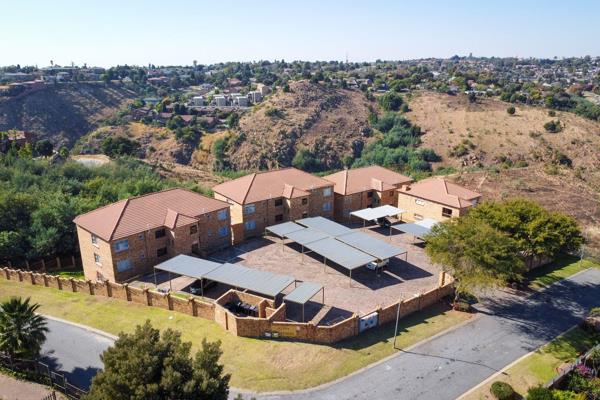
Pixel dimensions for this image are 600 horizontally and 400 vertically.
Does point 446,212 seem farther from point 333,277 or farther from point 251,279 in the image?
point 251,279

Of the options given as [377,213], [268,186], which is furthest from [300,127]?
[377,213]

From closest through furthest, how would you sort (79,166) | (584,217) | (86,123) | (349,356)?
(349,356), (584,217), (79,166), (86,123)

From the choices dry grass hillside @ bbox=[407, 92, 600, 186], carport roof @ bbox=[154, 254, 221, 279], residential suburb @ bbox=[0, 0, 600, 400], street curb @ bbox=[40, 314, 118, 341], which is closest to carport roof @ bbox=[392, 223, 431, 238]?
residential suburb @ bbox=[0, 0, 600, 400]

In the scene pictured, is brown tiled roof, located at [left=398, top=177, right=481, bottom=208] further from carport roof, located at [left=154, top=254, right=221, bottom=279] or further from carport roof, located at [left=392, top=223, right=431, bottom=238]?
carport roof, located at [left=154, top=254, right=221, bottom=279]

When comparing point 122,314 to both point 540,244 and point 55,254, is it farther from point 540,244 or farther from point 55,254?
point 540,244

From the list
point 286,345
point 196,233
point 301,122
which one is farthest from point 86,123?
point 286,345

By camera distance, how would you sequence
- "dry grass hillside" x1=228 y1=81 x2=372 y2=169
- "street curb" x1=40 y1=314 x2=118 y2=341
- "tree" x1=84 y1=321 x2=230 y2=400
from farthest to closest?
"dry grass hillside" x1=228 y1=81 x2=372 y2=169 < "street curb" x1=40 y1=314 x2=118 y2=341 < "tree" x1=84 y1=321 x2=230 y2=400

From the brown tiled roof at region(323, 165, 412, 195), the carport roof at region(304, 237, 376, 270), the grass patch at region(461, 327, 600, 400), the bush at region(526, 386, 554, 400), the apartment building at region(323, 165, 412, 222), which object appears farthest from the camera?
the brown tiled roof at region(323, 165, 412, 195)
